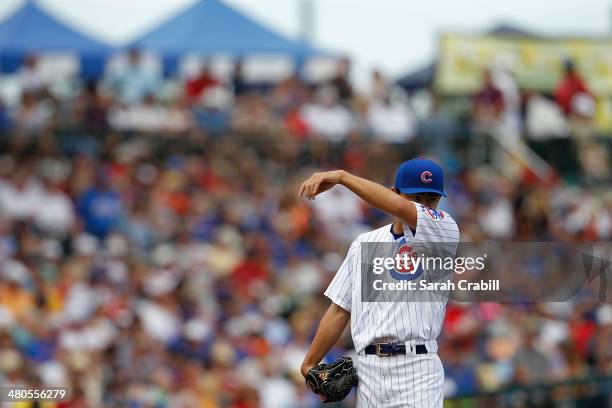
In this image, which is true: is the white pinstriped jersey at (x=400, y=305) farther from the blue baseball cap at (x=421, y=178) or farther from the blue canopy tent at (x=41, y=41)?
the blue canopy tent at (x=41, y=41)

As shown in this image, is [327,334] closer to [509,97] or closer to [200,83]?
[200,83]

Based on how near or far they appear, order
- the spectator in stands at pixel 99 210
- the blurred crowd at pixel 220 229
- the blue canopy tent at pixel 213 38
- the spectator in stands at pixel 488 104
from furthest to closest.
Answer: the spectator in stands at pixel 488 104 < the blue canopy tent at pixel 213 38 < the spectator in stands at pixel 99 210 < the blurred crowd at pixel 220 229

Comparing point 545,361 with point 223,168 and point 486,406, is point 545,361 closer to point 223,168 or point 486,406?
Result: point 486,406

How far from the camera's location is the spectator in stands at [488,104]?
1560cm

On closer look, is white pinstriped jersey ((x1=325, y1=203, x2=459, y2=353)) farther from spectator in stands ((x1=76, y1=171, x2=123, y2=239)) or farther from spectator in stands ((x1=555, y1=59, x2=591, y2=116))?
spectator in stands ((x1=555, y1=59, x2=591, y2=116))

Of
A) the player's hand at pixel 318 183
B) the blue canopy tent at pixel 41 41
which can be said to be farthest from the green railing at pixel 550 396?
the blue canopy tent at pixel 41 41

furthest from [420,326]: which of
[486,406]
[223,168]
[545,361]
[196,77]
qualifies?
[196,77]

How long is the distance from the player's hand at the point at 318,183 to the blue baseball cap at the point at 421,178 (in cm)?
44

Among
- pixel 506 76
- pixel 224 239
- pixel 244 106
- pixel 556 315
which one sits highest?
pixel 506 76

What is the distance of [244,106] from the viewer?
13984mm

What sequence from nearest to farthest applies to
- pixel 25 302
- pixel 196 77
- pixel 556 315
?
1. pixel 25 302
2. pixel 556 315
3. pixel 196 77

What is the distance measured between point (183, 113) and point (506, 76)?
577cm

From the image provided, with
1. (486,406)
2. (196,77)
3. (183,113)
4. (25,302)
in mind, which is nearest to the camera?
(486,406)

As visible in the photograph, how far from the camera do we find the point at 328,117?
1432 cm
